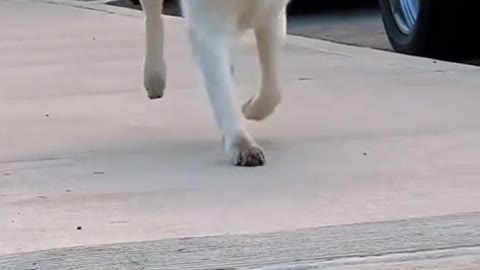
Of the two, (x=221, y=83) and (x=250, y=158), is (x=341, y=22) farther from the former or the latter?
(x=250, y=158)

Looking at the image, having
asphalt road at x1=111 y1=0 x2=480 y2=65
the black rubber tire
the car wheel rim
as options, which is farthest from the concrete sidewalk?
asphalt road at x1=111 y1=0 x2=480 y2=65

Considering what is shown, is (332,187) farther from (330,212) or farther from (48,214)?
(48,214)

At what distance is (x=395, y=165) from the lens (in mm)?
3898

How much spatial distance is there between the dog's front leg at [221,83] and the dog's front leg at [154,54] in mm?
966

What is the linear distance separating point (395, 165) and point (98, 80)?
2417 mm

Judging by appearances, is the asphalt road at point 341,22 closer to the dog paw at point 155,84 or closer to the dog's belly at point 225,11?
the dog paw at point 155,84

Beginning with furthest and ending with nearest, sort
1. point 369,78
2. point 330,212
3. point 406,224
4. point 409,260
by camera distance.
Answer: point 369,78 → point 330,212 → point 406,224 → point 409,260

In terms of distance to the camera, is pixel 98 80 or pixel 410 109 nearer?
pixel 410 109

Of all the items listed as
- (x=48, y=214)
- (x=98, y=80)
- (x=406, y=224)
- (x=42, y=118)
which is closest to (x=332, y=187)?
(x=406, y=224)

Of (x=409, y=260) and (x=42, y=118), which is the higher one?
(x=409, y=260)

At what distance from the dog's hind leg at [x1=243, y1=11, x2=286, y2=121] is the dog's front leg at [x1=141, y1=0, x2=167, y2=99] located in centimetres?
61

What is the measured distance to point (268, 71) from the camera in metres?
4.63

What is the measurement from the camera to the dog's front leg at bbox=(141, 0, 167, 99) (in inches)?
203

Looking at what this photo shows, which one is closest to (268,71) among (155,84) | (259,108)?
(259,108)
